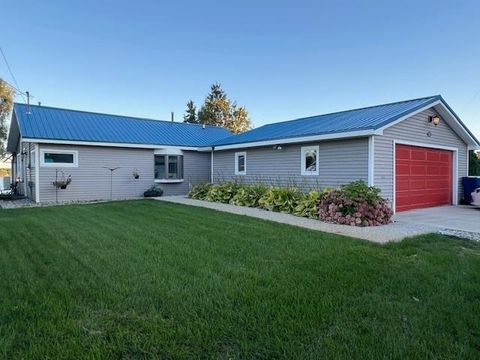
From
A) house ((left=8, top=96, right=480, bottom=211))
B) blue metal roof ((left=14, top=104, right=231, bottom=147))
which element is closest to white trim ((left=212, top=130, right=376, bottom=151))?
house ((left=8, top=96, right=480, bottom=211))

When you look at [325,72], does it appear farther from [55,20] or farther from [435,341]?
[435,341]

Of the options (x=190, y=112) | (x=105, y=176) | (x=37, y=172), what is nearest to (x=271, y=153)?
(x=105, y=176)

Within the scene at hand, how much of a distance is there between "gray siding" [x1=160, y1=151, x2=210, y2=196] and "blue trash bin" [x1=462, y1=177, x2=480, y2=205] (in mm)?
11576

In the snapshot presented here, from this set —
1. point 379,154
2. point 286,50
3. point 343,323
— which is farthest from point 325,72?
point 343,323

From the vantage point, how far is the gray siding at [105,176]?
1347cm

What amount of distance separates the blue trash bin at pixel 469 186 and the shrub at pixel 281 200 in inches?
294

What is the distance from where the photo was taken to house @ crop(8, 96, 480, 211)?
405 inches

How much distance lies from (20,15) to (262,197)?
11.4 m

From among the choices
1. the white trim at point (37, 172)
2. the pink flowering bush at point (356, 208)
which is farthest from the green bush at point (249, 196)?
the white trim at point (37, 172)

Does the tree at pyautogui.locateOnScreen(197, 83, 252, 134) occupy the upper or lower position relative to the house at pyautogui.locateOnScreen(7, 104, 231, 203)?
upper

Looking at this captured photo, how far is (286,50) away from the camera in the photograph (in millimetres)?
17938

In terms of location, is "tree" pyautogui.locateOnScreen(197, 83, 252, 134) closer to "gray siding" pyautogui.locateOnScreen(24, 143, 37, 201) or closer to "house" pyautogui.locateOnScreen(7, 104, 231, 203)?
"house" pyautogui.locateOnScreen(7, 104, 231, 203)

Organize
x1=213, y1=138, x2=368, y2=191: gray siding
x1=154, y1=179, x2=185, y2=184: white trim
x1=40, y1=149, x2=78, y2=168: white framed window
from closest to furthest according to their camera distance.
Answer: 1. x1=213, y1=138, x2=368, y2=191: gray siding
2. x1=40, y1=149, x2=78, y2=168: white framed window
3. x1=154, y1=179, x2=185, y2=184: white trim

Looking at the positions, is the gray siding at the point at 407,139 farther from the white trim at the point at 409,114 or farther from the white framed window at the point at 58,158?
the white framed window at the point at 58,158
